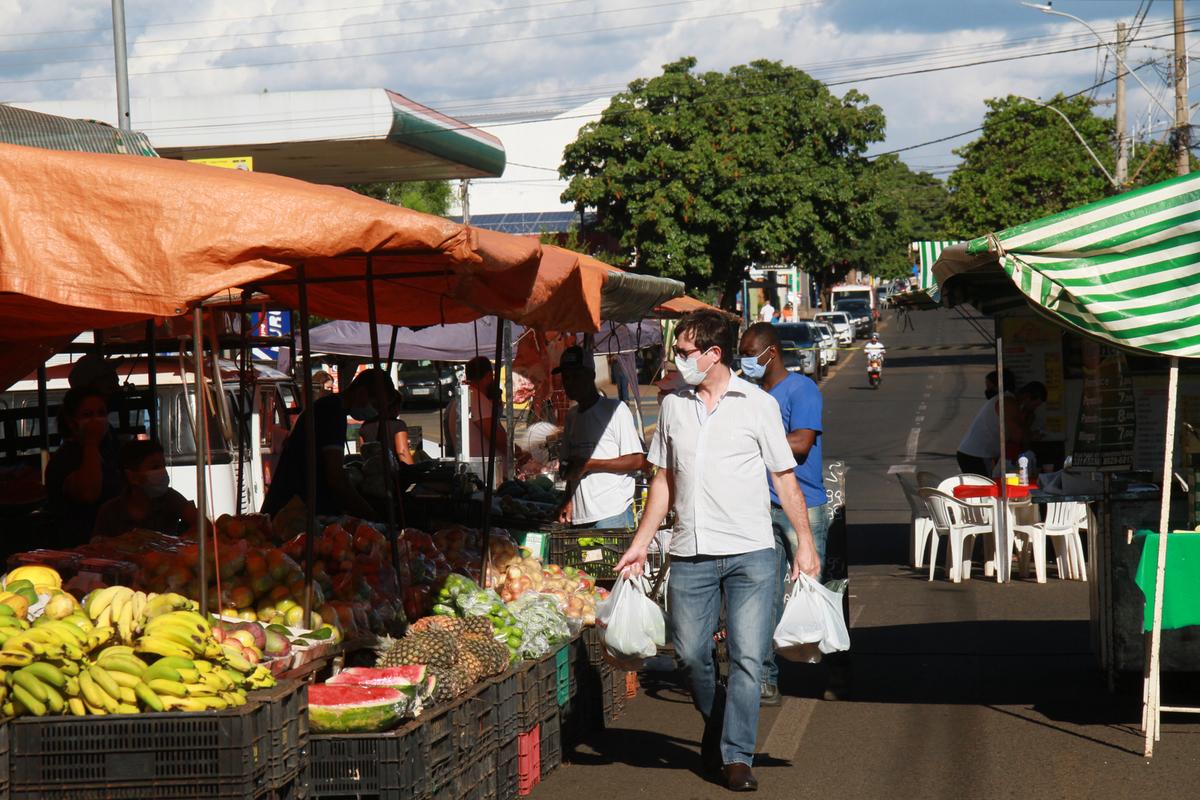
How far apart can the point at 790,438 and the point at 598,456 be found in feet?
5.60

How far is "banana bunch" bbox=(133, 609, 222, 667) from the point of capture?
4656mm

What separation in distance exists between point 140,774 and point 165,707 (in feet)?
0.70

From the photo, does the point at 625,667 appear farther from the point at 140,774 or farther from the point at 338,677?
the point at 140,774

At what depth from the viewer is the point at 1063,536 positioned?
41.7ft

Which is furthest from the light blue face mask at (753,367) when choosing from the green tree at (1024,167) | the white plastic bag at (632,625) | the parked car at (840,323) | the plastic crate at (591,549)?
the parked car at (840,323)

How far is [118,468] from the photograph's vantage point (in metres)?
7.60

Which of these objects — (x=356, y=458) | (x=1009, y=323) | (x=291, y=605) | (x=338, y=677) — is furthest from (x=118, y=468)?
(x=1009, y=323)

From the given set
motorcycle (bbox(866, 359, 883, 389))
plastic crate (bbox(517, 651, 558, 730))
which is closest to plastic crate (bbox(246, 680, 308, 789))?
plastic crate (bbox(517, 651, 558, 730))

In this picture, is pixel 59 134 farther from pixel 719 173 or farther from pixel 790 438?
pixel 719 173

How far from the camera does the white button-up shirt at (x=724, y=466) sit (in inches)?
238

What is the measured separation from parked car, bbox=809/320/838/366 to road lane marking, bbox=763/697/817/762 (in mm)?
37150

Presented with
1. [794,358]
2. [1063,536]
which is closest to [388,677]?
[1063,536]

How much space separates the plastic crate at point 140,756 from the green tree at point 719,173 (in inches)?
1493

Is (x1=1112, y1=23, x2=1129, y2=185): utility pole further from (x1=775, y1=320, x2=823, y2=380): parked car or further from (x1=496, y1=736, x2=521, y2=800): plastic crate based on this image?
(x1=496, y1=736, x2=521, y2=800): plastic crate
